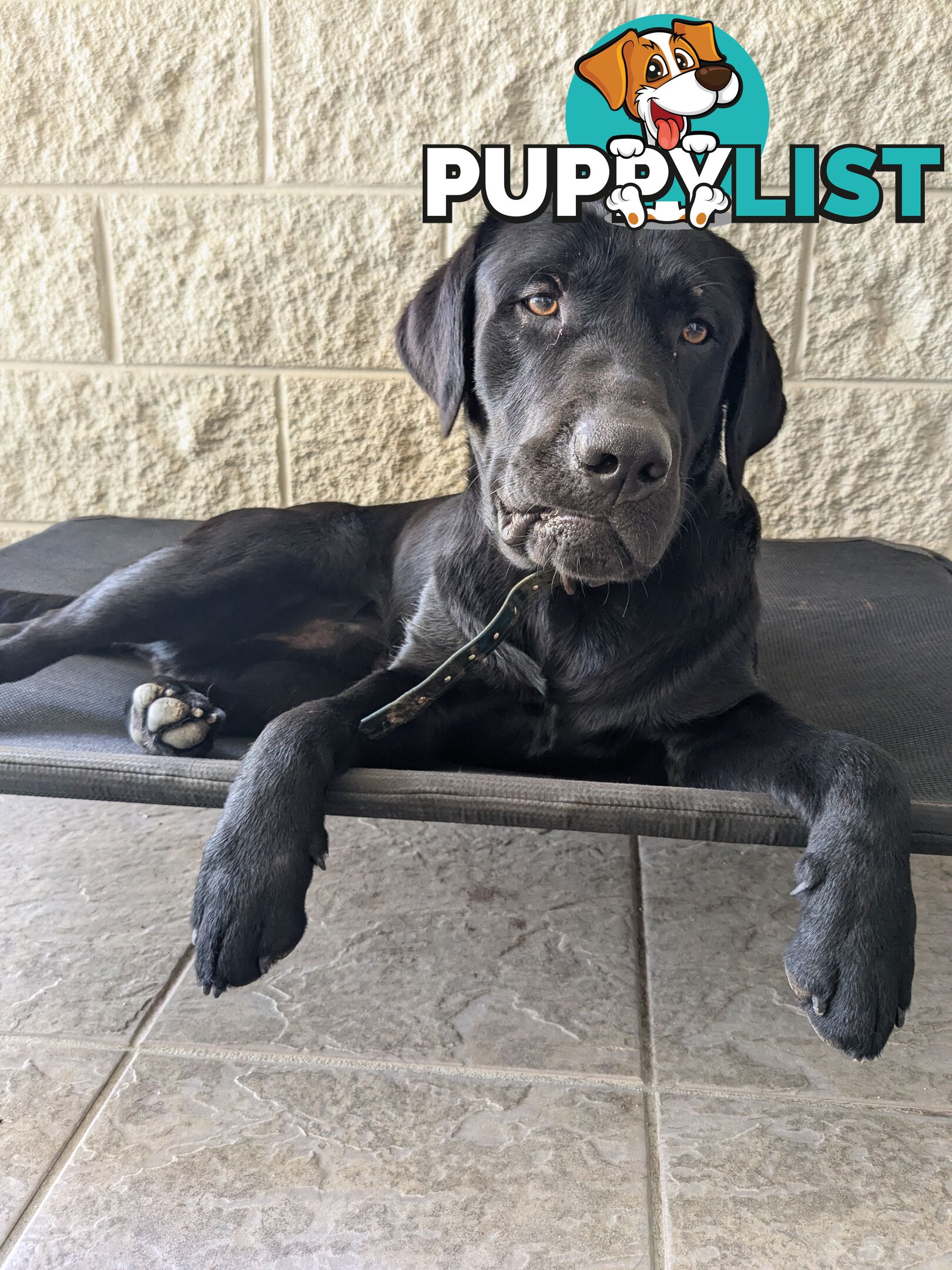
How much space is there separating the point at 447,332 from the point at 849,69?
1.69m

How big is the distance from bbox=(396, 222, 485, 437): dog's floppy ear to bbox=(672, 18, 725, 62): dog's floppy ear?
1399mm

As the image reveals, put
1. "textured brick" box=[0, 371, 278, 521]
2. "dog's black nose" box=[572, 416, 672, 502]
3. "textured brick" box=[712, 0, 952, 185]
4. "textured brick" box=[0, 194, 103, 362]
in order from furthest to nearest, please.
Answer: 1. "textured brick" box=[0, 371, 278, 521]
2. "textured brick" box=[0, 194, 103, 362]
3. "textured brick" box=[712, 0, 952, 185]
4. "dog's black nose" box=[572, 416, 672, 502]

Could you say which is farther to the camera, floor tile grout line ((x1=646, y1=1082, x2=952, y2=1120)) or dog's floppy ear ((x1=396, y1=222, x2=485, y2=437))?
dog's floppy ear ((x1=396, y1=222, x2=485, y2=437))

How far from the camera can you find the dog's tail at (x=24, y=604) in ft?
6.95

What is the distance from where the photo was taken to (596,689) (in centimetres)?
164

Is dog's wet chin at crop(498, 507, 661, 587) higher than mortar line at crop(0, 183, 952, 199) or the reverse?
the reverse

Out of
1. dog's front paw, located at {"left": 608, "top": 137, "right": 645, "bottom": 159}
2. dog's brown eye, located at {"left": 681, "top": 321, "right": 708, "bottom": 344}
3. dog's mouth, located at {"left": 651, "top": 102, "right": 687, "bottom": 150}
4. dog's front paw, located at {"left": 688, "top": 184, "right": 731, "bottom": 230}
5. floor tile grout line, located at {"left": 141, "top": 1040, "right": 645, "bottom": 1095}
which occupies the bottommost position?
floor tile grout line, located at {"left": 141, "top": 1040, "right": 645, "bottom": 1095}

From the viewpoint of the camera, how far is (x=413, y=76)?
9.14 ft

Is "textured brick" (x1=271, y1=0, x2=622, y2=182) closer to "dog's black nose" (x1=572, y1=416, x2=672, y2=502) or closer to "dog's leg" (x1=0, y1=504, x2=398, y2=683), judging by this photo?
"dog's leg" (x1=0, y1=504, x2=398, y2=683)

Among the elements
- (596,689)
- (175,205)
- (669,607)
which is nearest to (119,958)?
(596,689)

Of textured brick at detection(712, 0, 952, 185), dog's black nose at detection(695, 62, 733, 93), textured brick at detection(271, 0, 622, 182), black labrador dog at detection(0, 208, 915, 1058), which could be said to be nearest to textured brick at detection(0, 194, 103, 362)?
textured brick at detection(271, 0, 622, 182)

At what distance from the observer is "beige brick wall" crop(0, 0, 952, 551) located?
2.75m

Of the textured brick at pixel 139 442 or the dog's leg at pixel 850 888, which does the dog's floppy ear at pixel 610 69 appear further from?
the dog's leg at pixel 850 888

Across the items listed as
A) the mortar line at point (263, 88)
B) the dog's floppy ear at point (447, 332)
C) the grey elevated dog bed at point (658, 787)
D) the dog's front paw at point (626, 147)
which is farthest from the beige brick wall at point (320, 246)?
the dog's floppy ear at point (447, 332)
